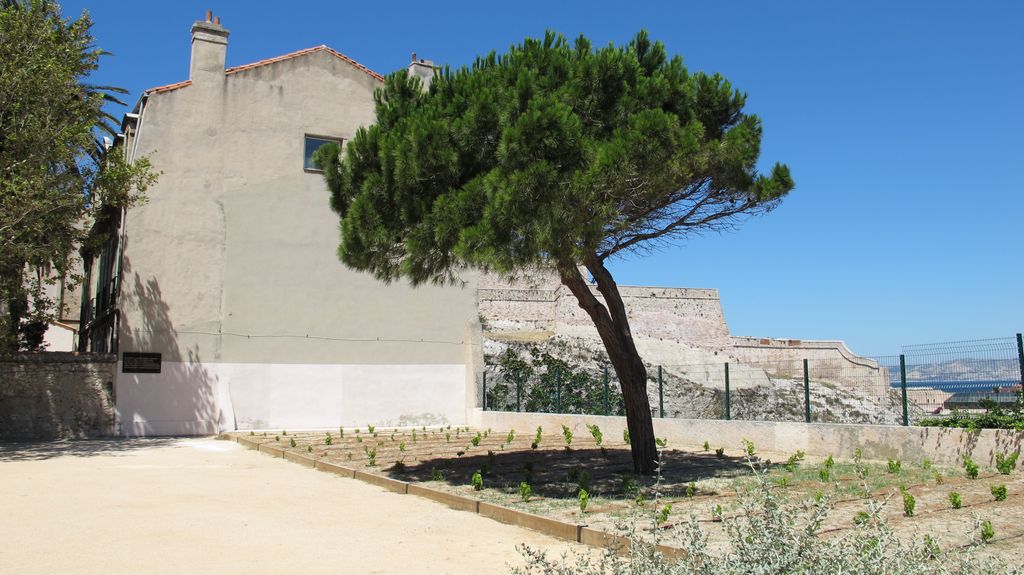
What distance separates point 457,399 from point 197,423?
730cm

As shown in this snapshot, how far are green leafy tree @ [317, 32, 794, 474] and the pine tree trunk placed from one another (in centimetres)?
2

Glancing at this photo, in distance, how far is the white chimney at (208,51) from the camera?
67.1 feet

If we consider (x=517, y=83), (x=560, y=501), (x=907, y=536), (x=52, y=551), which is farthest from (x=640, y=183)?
(x=52, y=551)

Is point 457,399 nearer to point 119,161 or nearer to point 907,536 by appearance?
point 119,161

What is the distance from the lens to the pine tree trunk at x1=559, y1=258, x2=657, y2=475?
34.3 ft

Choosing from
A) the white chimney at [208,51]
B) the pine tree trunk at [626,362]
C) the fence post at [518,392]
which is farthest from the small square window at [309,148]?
the pine tree trunk at [626,362]

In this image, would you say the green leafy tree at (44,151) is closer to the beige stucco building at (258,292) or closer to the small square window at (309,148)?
the beige stucco building at (258,292)

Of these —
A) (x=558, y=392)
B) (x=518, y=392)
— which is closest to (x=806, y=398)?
(x=558, y=392)

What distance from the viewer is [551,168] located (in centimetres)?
855

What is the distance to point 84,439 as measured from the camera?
58.7ft

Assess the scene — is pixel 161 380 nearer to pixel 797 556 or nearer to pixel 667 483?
pixel 667 483

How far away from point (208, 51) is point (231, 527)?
1670 centimetres

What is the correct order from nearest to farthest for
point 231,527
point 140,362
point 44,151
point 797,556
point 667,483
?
point 797,556 < point 231,527 < point 667,483 < point 44,151 < point 140,362

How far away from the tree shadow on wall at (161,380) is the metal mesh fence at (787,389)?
7.59 m
